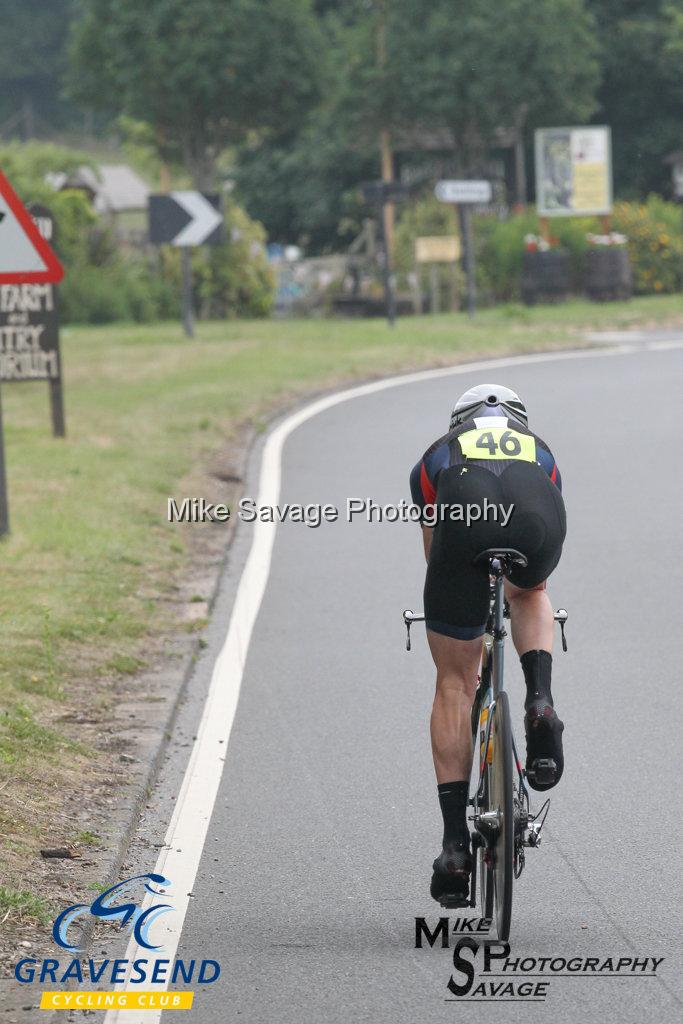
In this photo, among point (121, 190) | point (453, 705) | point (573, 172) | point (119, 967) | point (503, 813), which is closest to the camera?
point (503, 813)

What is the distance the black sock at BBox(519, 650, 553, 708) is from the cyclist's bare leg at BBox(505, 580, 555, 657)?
0.10 feet

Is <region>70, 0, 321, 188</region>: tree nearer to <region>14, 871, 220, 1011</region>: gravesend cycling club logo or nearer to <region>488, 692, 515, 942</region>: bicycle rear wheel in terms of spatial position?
<region>14, 871, 220, 1011</region>: gravesend cycling club logo

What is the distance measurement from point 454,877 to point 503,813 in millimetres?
294

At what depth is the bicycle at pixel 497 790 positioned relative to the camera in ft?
15.7

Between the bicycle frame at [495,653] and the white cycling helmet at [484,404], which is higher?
the white cycling helmet at [484,404]

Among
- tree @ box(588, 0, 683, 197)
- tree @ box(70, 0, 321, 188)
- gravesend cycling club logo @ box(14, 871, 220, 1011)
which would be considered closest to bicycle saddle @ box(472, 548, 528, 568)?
gravesend cycling club logo @ box(14, 871, 220, 1011)

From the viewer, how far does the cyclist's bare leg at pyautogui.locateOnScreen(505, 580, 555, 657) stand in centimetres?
511

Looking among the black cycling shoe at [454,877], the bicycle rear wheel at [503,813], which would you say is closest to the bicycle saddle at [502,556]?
the bicycle rear wheel at [503,813]

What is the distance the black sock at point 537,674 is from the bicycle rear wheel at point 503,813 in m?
0.11

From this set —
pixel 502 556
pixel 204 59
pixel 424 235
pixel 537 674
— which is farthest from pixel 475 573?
pixel 204 59

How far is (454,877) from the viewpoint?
4.94 metres

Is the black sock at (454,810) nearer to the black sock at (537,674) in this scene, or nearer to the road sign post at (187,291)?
the black sock at (537,674)

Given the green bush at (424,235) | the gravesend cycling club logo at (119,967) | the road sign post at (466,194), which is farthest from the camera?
the green bush at (424,235)

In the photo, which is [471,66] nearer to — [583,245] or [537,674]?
[583,245]
